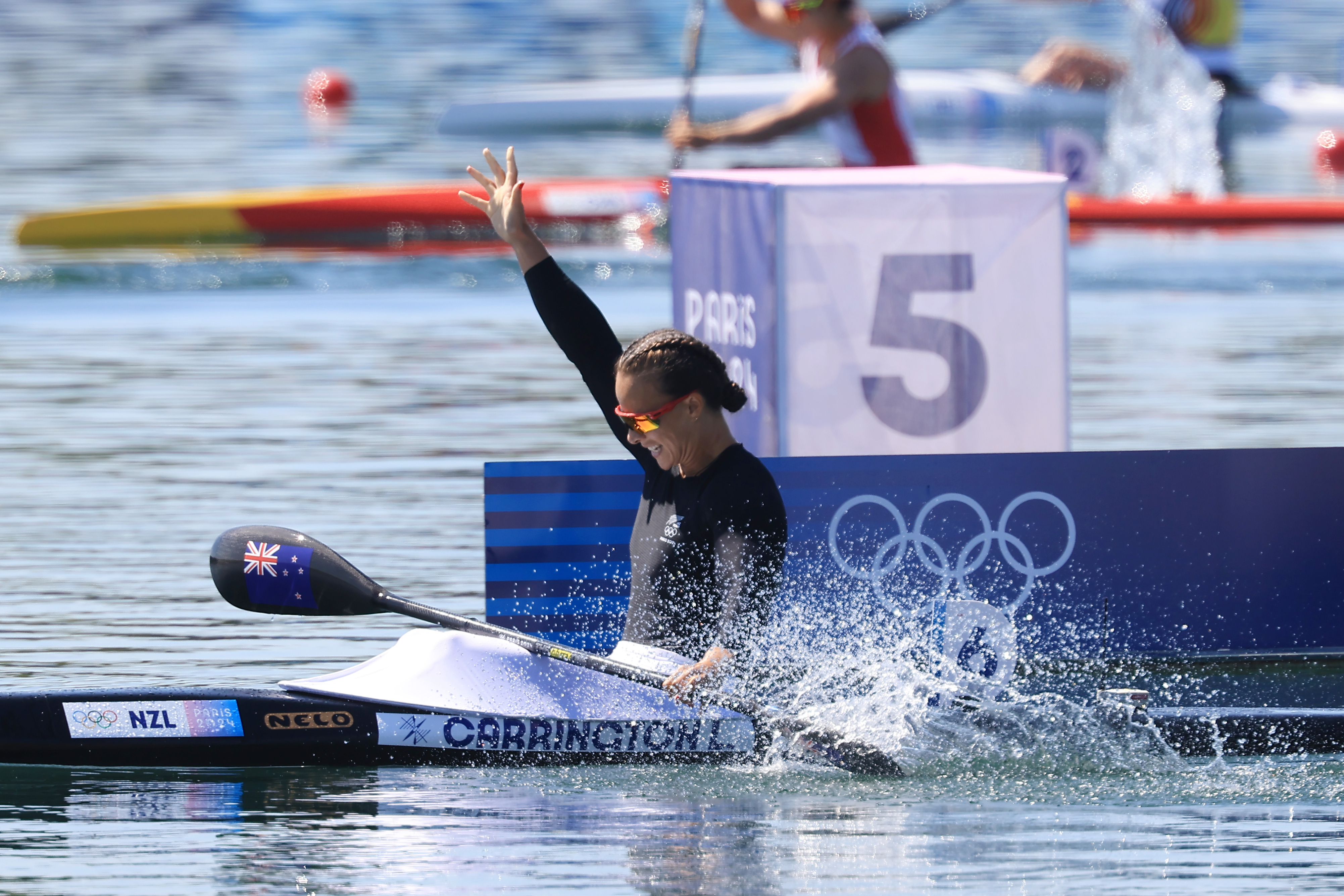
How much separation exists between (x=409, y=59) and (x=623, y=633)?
2954cm

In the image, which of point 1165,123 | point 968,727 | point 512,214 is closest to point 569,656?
point 968,727

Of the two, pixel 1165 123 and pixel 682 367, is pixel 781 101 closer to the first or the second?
pixel 1165 123

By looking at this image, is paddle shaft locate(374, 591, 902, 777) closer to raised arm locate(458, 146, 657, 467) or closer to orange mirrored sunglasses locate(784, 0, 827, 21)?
raised arm locate(458, 146, 657, 467)

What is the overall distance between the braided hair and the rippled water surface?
2.97 feet

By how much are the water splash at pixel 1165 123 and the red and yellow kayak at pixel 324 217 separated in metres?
4.47

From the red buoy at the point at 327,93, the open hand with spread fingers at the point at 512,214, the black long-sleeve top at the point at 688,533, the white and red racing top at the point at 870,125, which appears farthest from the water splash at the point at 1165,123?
the black long-sleeve top at the point at 688,533

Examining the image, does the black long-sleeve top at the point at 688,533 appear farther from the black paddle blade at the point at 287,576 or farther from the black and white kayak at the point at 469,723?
the black paddle blade at the point at 287,576

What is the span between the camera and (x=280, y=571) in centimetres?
562

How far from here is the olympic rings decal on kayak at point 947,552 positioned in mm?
6316

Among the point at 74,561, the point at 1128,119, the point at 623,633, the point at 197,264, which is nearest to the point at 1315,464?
the point at 623,633

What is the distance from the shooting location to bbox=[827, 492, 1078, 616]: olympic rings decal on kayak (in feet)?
20.7

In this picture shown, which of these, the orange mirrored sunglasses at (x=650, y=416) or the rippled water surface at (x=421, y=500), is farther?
the orange mirrored sunglasses at (x=650, y=416)

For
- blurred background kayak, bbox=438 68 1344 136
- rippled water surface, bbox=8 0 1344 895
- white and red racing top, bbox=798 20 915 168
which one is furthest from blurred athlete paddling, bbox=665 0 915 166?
blurred background kayak, bbox=438 68 1344 136

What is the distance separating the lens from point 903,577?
20.7 feet
